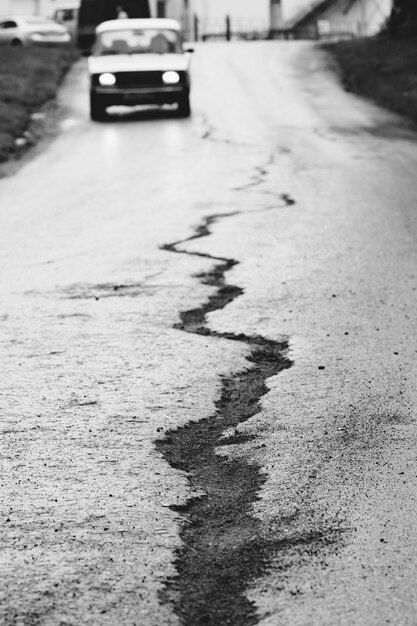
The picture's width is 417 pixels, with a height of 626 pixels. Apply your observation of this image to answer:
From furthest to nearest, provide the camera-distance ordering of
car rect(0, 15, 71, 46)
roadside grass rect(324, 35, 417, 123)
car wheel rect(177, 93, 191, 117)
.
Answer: car rect(0, 15, 71, 46) < roadside grass rect(324, 35, 417, 123) < car wheel rect(177, 93, 191, 117)

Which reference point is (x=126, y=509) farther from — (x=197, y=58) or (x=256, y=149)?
(x=197, y=58)

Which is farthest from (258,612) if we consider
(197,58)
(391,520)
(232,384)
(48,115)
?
(197,58)

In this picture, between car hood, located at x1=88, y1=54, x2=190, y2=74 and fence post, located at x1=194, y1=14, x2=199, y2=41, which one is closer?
car hood, located at x1=88, y1=54, x2=190, y2=74

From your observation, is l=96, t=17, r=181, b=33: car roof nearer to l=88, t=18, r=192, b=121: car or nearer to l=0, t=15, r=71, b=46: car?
l=88, t=18, r=192, b=121: car

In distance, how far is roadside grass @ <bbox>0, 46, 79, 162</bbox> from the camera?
57.2ft

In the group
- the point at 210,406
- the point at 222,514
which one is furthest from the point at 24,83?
the point at 222,514

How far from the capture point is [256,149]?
585 inches

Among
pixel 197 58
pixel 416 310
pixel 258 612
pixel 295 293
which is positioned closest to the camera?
pixel 258 612

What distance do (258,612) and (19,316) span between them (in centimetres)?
372

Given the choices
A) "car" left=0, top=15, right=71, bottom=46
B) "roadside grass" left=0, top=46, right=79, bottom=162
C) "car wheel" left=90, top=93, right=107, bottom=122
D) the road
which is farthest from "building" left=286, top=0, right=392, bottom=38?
the road

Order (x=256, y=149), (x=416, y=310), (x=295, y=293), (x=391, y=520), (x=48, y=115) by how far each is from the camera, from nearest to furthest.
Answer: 1. (x=391, y=520)
2. (x=416, y=310)
3. (x=295, y=293)
4. (x=256, y=149)
5. (x=48, y=115)

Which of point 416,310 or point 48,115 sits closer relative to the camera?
point 416,310

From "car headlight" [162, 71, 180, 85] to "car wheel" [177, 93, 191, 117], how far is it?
0.33 metres

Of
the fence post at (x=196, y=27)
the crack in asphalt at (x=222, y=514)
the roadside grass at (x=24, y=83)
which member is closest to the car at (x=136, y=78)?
the roadside grass at (x=24, y=83)
